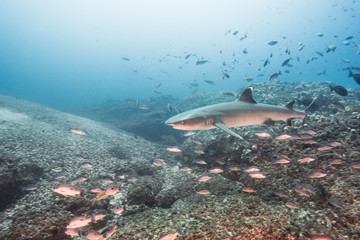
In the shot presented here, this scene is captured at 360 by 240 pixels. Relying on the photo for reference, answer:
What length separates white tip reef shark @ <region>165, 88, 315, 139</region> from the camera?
440 cm

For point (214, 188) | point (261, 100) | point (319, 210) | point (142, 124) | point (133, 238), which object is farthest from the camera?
point (142, 124)

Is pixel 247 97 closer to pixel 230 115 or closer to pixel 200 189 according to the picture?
pixel 230 115

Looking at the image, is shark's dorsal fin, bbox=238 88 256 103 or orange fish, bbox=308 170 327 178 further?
shark's dorsal fin, bbox=238 88 256 103

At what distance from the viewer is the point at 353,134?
7.07 meters

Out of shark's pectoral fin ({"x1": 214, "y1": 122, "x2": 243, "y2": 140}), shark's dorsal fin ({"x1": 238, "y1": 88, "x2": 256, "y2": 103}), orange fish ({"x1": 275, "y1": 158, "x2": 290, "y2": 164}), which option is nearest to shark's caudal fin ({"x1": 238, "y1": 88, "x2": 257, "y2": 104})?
shark's dorsal fin ({"x1": 238, "y1": 88, "x2": 256, "y2": 103})

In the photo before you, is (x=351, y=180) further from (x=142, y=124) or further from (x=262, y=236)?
(x=142, y=124)

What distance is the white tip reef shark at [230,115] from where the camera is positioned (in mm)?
4398

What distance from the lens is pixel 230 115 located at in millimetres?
5098

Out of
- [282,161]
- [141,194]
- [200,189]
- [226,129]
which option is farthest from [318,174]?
[141,194]

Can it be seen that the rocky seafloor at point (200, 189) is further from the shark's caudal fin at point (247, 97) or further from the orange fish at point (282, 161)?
the shark's caudal fin at point (247, 97)

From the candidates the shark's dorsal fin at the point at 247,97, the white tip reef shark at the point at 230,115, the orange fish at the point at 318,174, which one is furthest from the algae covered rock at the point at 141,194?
the orange fish at the point at 318,174

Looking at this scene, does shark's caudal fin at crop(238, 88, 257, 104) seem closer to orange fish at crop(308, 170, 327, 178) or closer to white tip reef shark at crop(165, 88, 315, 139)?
white tip reef shark at crop(165, 88, 315, 139)

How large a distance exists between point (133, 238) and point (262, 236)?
115 inches

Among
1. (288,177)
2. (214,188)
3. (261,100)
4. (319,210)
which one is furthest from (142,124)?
(319,210)
